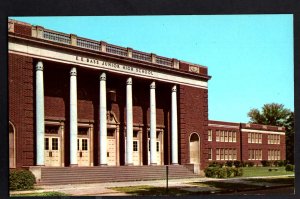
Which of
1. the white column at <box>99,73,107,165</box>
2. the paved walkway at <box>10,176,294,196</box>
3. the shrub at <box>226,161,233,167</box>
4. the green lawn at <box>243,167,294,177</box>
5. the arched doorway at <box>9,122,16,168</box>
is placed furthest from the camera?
the shrub at <box>226,161,233,167</box>

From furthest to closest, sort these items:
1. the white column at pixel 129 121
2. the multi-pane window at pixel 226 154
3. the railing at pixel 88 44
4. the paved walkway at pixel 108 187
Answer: the multi-pane window at pixel 226 154 < the white column at pixel 129 121 < the railing at pixel 88 44 < the paved walkway at pixel 108 187

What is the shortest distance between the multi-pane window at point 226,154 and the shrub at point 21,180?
37.8 feet

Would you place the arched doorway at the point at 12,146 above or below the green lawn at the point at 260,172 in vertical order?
above

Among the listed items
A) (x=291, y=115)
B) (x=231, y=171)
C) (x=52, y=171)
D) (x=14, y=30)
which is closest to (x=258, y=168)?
(x=231, y=171)

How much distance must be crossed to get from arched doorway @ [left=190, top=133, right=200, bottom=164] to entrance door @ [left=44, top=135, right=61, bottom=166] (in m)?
7.94

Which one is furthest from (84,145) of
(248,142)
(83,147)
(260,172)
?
(248,142)

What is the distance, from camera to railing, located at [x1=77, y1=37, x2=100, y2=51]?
88.5ft

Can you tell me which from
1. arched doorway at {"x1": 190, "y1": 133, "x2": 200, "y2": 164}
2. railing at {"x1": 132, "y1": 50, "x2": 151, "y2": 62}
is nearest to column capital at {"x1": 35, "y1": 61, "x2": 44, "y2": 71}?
railing at {"x1": 132, "y1": 50, "x2": 151, "y2": 62}

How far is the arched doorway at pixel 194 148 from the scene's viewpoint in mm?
31538

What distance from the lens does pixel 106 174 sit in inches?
1071

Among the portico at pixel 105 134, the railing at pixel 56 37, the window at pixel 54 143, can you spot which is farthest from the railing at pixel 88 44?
the window at pixel 54 143

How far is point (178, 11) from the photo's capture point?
20.6m

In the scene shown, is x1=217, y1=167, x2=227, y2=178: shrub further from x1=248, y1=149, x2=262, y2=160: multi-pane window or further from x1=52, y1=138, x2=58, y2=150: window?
x1=52, y1=138, x2=58, y2=150: window

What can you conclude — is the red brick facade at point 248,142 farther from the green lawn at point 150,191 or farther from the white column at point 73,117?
the white column at point 73,117
